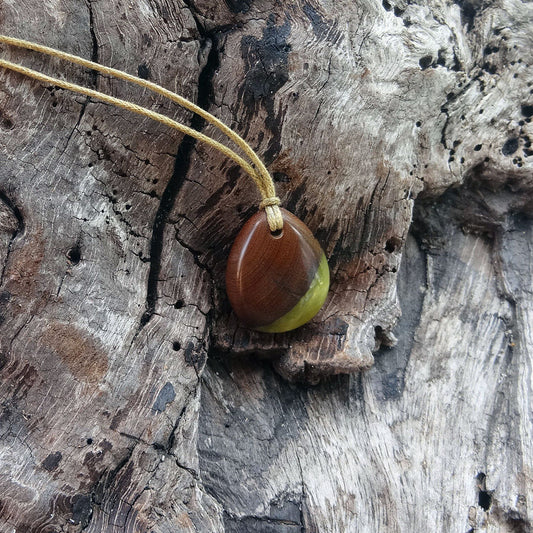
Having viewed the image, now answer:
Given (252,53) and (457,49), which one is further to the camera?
(457,49)

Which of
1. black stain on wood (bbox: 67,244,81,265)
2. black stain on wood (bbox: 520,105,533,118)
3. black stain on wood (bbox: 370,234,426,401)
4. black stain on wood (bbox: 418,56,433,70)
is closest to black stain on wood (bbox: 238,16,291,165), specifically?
black stain on wood (bbox: 418,56,433,70)

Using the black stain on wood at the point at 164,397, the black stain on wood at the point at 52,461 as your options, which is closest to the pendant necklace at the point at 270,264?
the black stain on wood at the point at 164,397

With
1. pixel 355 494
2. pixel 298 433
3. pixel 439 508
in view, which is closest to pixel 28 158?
pixel 298 433

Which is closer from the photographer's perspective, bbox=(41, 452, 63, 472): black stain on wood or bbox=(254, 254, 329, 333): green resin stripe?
bbox=(41, 452, 63, 472): black stain on wood

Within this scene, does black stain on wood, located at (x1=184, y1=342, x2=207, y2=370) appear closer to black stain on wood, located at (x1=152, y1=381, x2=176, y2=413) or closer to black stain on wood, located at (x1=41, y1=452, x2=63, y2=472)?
black stain on wood, located at (x1=152, y1=381, x2=176, y2=413)

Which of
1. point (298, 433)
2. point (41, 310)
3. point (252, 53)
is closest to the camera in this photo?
point (41, 310)

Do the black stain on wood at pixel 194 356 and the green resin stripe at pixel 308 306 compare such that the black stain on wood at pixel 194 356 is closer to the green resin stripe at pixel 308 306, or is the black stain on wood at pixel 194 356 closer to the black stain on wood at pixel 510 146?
the green resin stripe at pixel 308 306

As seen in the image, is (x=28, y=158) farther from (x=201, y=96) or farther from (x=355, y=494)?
(x=355, y=494)
